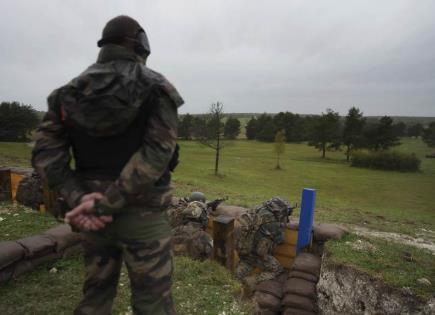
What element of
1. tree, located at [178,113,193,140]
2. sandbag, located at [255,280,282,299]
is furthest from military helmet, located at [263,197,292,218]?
tree, located at [178,113,193,140]

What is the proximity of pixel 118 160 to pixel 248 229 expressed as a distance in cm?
408

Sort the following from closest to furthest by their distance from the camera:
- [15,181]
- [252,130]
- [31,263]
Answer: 1. [31,263]
2. [15,181]
3. [252,130]

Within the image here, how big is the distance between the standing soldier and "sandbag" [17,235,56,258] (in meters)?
1.97

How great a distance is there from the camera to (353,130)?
122 ft

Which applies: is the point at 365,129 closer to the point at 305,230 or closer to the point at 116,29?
the point at 305,230

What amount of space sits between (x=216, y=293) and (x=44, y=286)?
1750 mm

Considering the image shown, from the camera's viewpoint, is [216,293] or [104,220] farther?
[216,293]

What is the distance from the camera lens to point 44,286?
3.21 m

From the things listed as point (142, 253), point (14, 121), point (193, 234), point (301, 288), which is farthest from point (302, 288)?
point (14, 121)

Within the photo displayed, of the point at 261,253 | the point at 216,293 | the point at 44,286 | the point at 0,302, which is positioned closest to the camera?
the point at 0,302

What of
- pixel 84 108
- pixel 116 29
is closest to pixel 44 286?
pixel 84 108

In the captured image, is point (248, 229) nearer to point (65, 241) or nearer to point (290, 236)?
point (290, 236)

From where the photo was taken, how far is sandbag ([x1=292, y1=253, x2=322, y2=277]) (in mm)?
5027

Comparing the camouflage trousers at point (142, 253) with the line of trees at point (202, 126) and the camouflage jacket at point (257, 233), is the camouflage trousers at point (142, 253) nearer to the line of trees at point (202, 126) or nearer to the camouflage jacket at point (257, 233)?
the camouflage jacket at point (257, 233)
